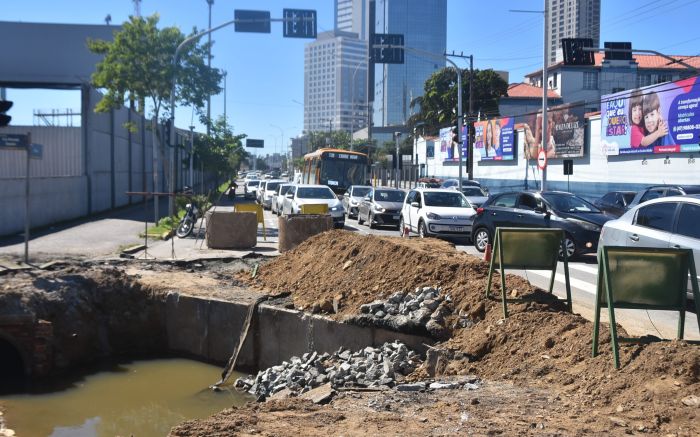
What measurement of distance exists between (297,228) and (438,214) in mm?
4384

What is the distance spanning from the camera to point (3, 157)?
24.8m

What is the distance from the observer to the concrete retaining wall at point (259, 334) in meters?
10.1

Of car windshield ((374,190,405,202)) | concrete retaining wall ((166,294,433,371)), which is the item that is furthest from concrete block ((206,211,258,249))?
car windshield ((374,190,405,202))

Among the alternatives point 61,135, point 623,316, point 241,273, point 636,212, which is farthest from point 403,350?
point 61,135

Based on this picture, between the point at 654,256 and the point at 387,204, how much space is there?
21.4 metres

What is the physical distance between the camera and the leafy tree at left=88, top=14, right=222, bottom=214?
91.3ft

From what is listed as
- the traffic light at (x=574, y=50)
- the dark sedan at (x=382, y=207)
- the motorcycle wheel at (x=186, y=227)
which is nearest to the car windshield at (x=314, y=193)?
the dark sedan at (x=382, y=207)

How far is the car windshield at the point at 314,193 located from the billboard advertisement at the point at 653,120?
17.1m

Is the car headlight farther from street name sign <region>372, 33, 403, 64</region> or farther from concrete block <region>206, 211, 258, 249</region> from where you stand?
street name sign <region>372, 33, 403, 64</region>

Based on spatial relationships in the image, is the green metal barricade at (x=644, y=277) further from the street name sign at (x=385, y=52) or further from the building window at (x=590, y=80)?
the building window at (x=590, y=80)

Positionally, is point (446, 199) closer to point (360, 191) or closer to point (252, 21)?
point (252, 21)

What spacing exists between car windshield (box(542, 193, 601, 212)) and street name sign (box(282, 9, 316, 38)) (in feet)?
32.9

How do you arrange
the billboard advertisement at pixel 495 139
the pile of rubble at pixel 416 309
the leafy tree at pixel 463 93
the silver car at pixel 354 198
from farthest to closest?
the leafy tree at pixel 463 93 → the billboard advertisement at pixel 495 139 → the silver car at pixel 354 198 → the pile of rubble at pixel 416 309

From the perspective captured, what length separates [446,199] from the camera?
2195 centimetres
